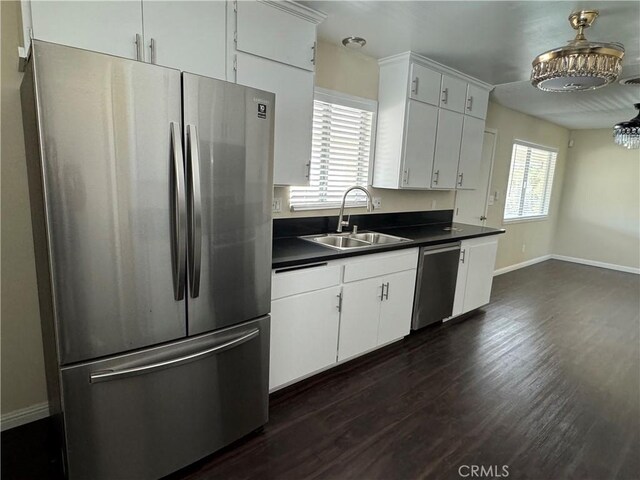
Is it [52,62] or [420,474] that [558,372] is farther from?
[52,62]

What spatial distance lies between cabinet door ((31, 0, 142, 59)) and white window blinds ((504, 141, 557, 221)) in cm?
535

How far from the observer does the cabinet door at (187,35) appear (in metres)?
1.70

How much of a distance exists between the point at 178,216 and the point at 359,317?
5.26ft

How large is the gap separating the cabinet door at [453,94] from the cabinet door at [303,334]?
2.17 meters

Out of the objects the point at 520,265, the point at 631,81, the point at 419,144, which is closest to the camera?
the point at 419,144

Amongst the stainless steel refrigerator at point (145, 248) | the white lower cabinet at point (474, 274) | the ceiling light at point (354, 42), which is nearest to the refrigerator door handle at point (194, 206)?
the stainless steel refrigerator at point (145, 248)

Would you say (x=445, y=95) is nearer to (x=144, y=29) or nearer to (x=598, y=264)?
(x=144, y=29)

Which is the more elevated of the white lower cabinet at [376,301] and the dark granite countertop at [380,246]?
the dark granite countertop at [380,246]

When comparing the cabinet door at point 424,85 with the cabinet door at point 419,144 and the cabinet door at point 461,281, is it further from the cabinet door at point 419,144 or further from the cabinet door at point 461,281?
the cabinet door at point 461,281

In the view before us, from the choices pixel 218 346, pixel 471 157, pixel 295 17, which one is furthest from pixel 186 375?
pixel 471 157

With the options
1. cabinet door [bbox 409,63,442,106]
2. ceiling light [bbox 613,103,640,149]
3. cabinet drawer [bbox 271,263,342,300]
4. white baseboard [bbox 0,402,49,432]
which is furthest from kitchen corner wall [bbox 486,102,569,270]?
white baseboard [bbox 0,402,49,432]

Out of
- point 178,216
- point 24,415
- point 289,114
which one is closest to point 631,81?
point 289,114

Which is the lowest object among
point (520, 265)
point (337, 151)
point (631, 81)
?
point (520, 265)

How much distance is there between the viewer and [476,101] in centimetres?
368
